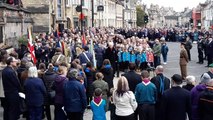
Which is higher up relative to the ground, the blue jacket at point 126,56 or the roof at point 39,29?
the roof at point 39,29

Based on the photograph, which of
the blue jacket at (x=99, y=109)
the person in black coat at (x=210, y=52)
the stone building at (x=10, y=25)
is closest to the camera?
the blue jacket at (x=99, y=109)

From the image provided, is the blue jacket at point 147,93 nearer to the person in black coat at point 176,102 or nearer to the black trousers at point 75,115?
the person in black coat at point 176,102

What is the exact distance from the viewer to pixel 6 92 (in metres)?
11.4

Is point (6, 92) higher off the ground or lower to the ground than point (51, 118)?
higher

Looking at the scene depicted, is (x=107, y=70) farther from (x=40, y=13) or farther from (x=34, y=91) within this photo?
(x=40, y=13)

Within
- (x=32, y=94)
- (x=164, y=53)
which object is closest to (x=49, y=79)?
(x=32, y=94)

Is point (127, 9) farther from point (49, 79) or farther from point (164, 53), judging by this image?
point (49, 79)

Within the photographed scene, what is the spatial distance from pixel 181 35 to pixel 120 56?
28.0 meters

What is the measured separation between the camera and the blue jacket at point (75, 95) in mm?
10453

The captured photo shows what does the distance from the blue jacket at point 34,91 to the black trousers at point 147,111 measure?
2422 millimetres

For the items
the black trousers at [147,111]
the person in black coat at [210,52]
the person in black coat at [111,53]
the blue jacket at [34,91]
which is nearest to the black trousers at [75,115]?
the blue jacket at [34,91]

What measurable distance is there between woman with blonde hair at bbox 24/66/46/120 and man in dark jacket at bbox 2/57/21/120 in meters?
0.47

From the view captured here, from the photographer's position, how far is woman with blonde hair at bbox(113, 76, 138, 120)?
9.83 m

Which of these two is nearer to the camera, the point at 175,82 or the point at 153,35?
the point at 175,82
